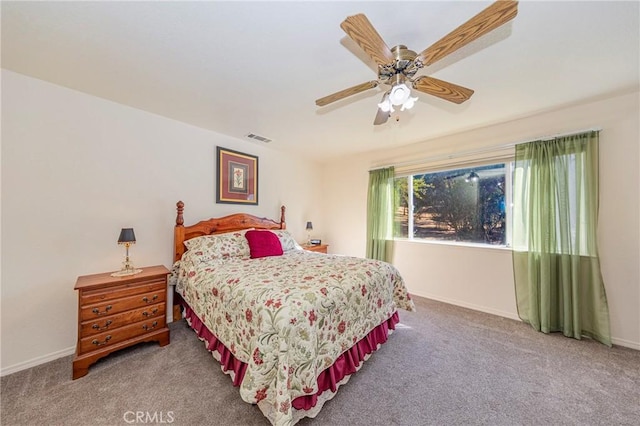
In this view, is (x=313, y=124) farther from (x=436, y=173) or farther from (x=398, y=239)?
(x=398, y=239)

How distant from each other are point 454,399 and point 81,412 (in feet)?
8.03

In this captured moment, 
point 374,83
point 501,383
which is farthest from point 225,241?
point 501,383

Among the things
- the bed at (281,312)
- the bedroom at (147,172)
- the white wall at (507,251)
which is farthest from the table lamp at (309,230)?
the bedroom at (147,172)

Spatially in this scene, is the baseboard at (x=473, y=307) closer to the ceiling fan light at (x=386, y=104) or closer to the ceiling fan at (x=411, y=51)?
the ceiling fan at (x=411, y=51)

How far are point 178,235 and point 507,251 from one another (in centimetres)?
404

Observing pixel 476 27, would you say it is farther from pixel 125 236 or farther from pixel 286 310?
pixel 125 236

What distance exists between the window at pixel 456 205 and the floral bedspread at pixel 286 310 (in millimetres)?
1568

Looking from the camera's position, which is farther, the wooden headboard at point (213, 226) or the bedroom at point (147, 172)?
the wooden headboard at point (213, 226)

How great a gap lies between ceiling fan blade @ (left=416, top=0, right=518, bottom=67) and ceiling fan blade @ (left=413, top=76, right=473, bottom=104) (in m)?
0.24

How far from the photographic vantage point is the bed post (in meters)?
2.67

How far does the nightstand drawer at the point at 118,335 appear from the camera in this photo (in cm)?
179

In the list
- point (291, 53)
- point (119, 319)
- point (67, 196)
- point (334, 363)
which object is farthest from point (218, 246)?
point (291, 53)

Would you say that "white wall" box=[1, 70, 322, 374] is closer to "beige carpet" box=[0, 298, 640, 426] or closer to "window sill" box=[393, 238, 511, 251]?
"beige carpet" box=[0, 298, 640, 426]

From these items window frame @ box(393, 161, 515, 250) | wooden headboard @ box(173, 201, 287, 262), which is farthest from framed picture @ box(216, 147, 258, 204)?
window frame @ box(393, 161, 515, 250)
